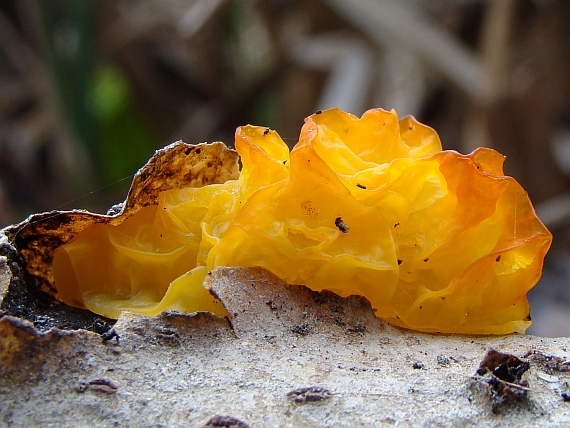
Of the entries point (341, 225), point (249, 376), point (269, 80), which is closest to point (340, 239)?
point (341, 225)

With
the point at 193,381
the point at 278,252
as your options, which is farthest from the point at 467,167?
the point at 193,381

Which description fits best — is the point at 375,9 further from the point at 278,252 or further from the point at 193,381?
the point at 193,381

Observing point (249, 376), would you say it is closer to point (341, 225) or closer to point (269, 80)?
point (341, 225)

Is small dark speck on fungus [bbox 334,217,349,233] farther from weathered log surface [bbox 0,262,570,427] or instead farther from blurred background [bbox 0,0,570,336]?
blurred background [bbox 0,0,570,336]

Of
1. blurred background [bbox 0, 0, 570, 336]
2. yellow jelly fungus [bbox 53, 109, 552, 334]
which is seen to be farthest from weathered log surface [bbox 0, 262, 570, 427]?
blurred background [bbox 0, 0, 570, 336]

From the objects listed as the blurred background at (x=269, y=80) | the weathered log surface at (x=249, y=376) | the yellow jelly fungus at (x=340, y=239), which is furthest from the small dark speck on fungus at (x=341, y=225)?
the blurred background at (x=269, y=80)

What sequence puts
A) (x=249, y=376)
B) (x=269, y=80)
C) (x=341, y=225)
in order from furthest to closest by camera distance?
(x=269, y=80) < (x=341, y=225) < (x=249, y=376)

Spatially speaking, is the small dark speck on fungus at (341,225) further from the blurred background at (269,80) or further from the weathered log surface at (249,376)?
the blurred background at (269,80)
